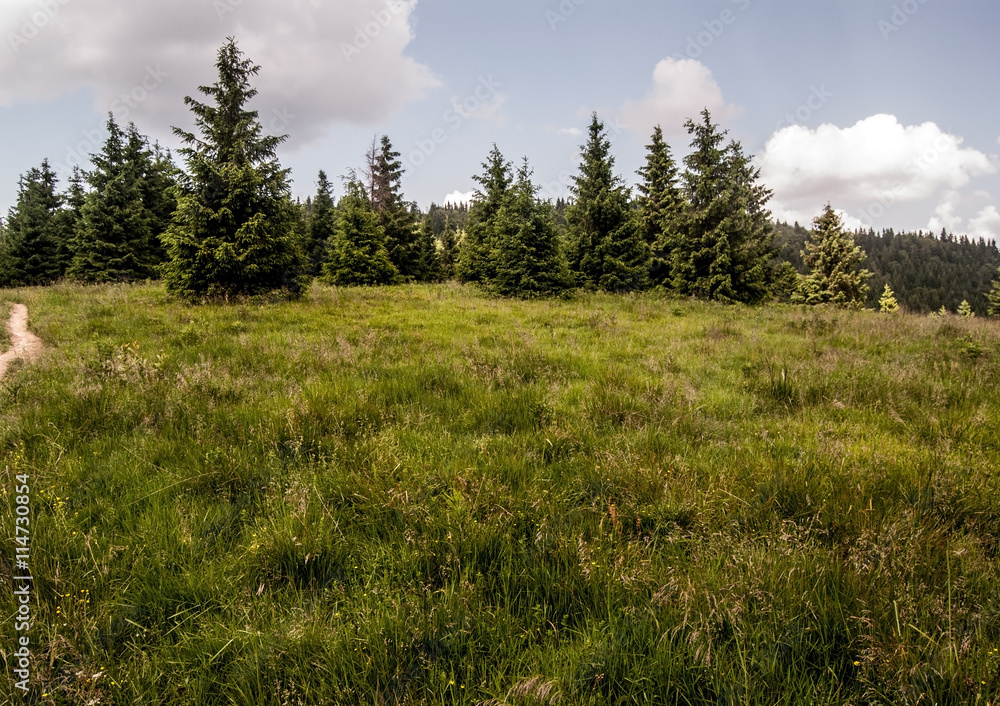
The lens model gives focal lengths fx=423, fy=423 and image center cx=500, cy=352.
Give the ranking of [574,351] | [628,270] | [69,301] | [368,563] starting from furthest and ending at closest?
[628,270]
[69,301]
[574,351]
[368,563]

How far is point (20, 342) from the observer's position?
9.28 m

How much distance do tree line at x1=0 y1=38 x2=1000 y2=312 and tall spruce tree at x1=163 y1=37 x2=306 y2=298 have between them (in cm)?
4

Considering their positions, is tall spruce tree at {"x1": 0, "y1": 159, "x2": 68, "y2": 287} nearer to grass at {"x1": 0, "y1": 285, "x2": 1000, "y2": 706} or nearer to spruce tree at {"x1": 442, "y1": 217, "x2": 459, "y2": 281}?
spruce tree at {"x1": 442, "y1": 217, "x2": 459, "y2": 281}

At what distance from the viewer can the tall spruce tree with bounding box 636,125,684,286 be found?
80.4 feet

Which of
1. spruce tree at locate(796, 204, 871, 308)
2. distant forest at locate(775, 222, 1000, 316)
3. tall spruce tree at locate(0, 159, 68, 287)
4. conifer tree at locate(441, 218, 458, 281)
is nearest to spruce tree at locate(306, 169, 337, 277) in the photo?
conifer tree at locate(441, 218, 458, 281)

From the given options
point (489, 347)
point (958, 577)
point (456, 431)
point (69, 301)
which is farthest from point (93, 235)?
point (958, 577)

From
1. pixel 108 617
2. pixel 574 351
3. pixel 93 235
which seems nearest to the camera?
pixel 108 617

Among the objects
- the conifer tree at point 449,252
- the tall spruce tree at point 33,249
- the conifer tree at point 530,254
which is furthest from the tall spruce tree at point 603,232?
the tall spruce tree at point 33,249

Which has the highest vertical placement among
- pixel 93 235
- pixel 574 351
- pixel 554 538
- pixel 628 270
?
pixel 93 235

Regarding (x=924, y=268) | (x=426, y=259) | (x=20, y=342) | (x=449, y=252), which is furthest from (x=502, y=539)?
(x=924, y=268)

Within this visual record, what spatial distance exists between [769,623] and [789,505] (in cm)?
141

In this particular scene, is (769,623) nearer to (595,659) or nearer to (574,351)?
(595,659)

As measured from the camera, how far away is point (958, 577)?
222 cm

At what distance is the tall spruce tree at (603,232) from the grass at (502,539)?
18.5 m
